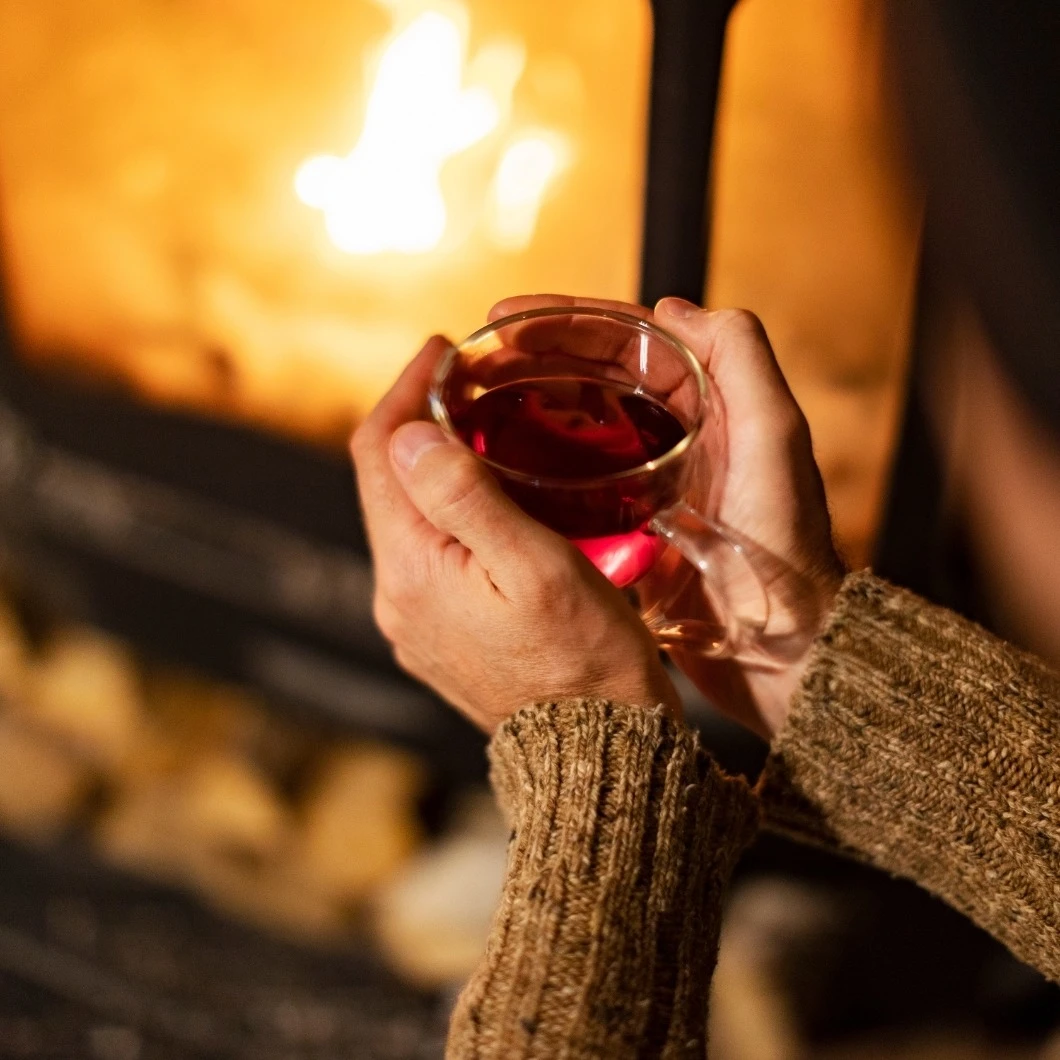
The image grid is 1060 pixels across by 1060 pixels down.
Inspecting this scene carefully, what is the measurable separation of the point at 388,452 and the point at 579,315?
0.40ft

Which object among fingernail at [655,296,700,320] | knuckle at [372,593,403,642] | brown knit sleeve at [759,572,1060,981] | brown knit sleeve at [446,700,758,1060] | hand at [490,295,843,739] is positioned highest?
fingernail at [655,296,700,320]

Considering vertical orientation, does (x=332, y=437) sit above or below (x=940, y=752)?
above

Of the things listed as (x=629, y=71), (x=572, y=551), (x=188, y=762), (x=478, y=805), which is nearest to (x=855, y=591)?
(x=572, y=551)

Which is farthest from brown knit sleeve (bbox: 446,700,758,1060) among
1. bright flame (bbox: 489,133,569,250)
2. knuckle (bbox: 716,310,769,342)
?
bright flame (bbox: 489,133,569,250)

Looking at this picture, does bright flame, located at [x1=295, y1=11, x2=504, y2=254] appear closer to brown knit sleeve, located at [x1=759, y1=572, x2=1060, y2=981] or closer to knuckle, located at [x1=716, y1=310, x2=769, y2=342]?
knuckle, located at [x1=716, y1=310, x2=769, y2=342]

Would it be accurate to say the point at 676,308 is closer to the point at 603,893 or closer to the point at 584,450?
the point at 584,450

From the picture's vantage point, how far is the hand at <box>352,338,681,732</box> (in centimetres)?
56

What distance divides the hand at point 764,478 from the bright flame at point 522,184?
0.78ft

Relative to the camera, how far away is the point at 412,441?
585 millimetres

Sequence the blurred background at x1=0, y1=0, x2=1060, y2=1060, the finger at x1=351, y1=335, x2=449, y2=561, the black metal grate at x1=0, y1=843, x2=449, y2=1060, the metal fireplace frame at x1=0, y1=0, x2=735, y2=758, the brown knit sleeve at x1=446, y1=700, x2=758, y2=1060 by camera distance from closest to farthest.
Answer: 1. the brown knit sleeve at x1=446, y1=700, x2=758, y2=1060
2. the finger at x1=351, y1=335, x2=449, y2=561
3. the blurred background at x1=0, y1=0, x2=1060, y2=1060
4. the metal fireplace frame at x1=0, y1=0, x2=735, y2=758
5. the black metal grate at x1=0, y1=843, x2=449, y2=1060

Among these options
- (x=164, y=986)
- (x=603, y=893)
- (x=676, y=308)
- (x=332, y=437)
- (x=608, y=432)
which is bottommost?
(x=603, y=893)

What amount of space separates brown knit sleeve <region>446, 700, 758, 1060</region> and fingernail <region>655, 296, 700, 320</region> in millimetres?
231

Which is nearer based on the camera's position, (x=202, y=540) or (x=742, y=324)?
(x=742, y=324)

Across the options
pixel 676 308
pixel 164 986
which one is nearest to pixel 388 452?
pixel 676 308
